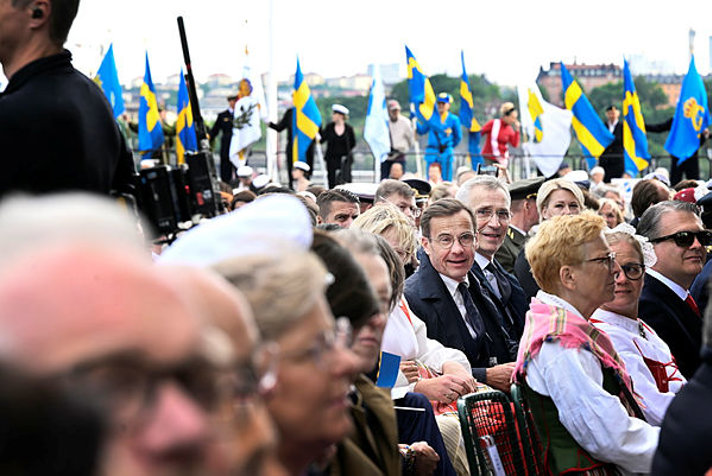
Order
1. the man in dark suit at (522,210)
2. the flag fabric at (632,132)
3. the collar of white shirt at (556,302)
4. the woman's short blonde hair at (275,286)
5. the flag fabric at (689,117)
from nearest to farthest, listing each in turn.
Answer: the woman's short blonde hair at (275,286) → the collar of white shirt at (556,302) → the man in dark suit at (522,210) → the flag fabric at (689,117) → the flag fabric at (632,132)

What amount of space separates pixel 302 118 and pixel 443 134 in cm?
403

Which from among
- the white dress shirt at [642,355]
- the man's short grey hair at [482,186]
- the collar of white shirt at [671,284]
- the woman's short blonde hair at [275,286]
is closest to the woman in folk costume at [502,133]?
the man's short grey hair at [482,186]

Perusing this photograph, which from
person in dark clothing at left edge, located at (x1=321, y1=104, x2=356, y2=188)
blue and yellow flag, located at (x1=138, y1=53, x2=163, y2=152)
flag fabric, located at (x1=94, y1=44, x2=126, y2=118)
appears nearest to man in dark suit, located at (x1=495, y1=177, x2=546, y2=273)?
flag fabric, located at (x1=94, y1=44, x2=126, y2=118)

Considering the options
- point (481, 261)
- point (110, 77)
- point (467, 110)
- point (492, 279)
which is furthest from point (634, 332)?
point (467, 110)

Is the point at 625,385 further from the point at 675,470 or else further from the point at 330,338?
the point at 330,338

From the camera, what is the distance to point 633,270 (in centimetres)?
579

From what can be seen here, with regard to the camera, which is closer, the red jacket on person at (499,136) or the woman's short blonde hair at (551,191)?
the woman's short blonde hair at (551,191)

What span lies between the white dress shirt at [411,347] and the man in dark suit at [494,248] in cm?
87

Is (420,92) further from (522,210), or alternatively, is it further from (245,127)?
(522,210)

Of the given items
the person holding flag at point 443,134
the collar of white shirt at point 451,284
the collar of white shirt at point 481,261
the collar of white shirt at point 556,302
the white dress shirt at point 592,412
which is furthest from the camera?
the person holding flag at point 443,134

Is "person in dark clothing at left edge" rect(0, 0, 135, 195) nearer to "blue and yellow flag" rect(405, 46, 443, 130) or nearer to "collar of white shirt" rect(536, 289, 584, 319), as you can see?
"collar of white shirt" rect(536, 289, 584, 319)

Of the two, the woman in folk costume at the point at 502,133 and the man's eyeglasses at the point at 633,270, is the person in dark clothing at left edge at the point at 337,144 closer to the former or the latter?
the woman in folk costume at the point at 502,133

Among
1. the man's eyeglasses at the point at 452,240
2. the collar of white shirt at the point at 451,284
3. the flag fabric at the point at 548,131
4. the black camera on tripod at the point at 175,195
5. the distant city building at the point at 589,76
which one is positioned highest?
the black camera on tripod at the point at 175,195

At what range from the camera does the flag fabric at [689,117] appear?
1783 cm
